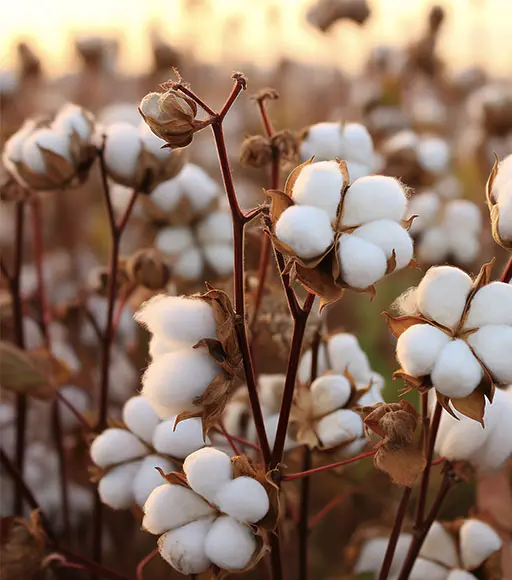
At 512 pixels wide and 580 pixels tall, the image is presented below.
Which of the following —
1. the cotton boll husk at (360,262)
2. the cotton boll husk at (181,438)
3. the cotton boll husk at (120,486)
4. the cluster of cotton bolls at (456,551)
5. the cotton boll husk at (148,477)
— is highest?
the cotton boll husk at (360,262)

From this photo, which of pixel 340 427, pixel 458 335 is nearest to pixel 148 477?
pixel 340 427

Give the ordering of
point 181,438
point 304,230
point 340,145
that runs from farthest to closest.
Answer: point 340,145 → point 181,438 → point 304,230

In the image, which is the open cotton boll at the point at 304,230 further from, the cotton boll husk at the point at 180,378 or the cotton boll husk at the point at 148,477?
the cotton boll husk at the point at 148,477

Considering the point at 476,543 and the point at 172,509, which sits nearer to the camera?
the point at 172,509

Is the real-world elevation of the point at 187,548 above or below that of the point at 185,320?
below

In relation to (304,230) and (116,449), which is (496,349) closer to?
(304,230)

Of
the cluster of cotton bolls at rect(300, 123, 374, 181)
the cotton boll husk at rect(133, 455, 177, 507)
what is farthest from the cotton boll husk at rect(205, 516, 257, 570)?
the cluster of cotton bolls at rect(300, 123, 374, 181)

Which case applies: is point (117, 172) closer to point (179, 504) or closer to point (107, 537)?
point (179, 504)

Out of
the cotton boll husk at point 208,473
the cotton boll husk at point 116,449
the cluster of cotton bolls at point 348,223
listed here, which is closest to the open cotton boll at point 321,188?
the cluster of cotton bolls at point 348,223
